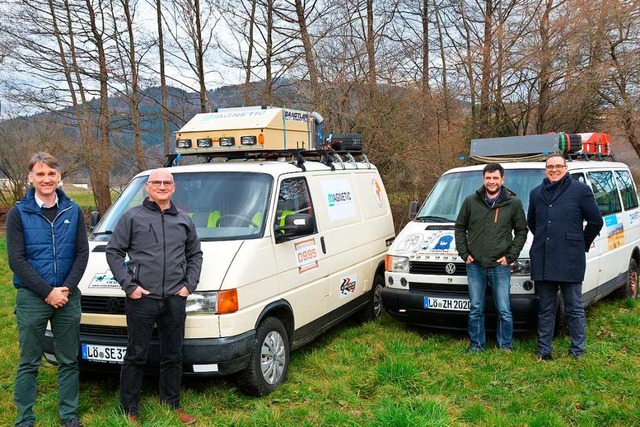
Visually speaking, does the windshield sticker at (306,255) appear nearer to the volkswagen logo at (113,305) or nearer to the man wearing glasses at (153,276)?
the man wearing glasses at (153,276)

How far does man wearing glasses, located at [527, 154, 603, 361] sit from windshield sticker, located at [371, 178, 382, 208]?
8.17 ft

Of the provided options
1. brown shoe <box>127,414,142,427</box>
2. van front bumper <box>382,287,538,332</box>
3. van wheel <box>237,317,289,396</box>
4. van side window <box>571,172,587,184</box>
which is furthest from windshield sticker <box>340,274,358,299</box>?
van side window <box>571,172,587,184</box>

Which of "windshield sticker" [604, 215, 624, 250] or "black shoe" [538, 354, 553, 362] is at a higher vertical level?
"windshield sticker" [604, 215, 624, 250]

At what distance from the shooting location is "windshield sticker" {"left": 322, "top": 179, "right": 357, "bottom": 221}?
20.4 feet

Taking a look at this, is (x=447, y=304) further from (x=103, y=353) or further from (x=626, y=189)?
(x=626, y=189)

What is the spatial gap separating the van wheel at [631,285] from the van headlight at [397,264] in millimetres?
3753

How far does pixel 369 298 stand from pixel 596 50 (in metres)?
13.4

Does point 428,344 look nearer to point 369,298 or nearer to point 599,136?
point 369,298

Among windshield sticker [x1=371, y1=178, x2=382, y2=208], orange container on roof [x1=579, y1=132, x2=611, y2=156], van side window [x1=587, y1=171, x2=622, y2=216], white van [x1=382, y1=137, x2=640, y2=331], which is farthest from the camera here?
orange container on roof [x1=579, y1=132, x2=611, y2=156]

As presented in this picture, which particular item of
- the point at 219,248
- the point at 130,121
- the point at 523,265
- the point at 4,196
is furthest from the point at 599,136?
the point at 4,196

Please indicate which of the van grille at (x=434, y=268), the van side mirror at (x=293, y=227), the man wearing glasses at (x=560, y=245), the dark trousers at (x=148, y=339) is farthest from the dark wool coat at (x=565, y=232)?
the dark trousers at (x=148, y=339)

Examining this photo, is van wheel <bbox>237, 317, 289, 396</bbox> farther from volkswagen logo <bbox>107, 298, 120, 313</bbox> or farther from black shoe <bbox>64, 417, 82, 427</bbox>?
black shoe <bbox>64, 417, 82, 427</bbox>

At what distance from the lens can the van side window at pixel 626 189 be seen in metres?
7.85

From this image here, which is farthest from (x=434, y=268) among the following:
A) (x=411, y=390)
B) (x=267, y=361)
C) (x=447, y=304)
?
(x=267, y=361)
